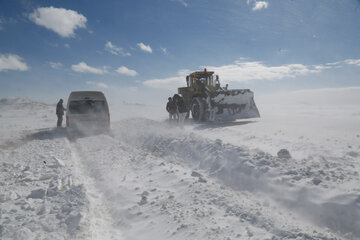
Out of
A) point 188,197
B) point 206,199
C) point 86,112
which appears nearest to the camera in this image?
point 206,199

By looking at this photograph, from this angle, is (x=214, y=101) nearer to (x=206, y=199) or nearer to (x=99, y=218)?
(x=206, y=199)

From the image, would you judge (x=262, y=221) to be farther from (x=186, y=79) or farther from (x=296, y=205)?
(x=186, y=79)

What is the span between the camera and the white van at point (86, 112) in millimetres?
10805

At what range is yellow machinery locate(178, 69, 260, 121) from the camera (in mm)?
13148

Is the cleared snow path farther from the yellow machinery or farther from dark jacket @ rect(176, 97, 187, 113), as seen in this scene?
the yellow machinery

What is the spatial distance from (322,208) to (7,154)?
834 cm

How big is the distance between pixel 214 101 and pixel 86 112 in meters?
6.99

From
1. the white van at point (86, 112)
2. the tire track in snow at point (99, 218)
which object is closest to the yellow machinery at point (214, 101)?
the white van at point (86, 112)

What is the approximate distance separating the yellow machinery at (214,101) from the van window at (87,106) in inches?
227

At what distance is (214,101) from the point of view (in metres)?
13.1

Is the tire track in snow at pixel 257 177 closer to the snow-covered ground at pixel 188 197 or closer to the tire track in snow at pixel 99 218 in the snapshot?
the snow-covered ground at pixel 188 197

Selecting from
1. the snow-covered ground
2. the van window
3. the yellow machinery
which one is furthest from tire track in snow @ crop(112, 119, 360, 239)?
the yellow machinery

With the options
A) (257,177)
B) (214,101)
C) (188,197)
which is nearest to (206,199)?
(188,197)

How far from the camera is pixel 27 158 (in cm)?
Answer: 639
